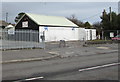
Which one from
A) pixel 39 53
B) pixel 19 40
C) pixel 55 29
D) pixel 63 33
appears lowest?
pixel 39 53

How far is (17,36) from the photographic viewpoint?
19.8 meters

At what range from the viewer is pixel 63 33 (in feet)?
127

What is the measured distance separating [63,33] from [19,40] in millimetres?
20608

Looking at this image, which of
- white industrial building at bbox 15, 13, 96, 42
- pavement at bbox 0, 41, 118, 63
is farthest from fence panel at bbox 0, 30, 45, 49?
white industrial building at bbox 15, 13, 96, 42

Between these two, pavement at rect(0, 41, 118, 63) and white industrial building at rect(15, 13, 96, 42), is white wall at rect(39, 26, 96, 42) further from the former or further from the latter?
pavement at rect(0, 41, 118, 63)

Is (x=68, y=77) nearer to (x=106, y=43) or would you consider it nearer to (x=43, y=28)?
(x=106, y=43)

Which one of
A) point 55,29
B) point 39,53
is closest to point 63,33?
point 55,29

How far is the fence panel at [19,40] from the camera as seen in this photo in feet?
55.5

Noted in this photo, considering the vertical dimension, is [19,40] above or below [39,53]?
above

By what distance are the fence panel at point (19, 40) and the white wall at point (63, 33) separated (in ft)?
50.5

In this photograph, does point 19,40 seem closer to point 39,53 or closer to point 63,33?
point 39,53

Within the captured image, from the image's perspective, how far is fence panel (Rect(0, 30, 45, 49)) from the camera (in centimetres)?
1692

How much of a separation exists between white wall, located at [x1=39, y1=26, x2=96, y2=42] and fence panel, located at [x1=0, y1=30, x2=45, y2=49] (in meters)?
15.4

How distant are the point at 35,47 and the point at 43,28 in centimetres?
1817
